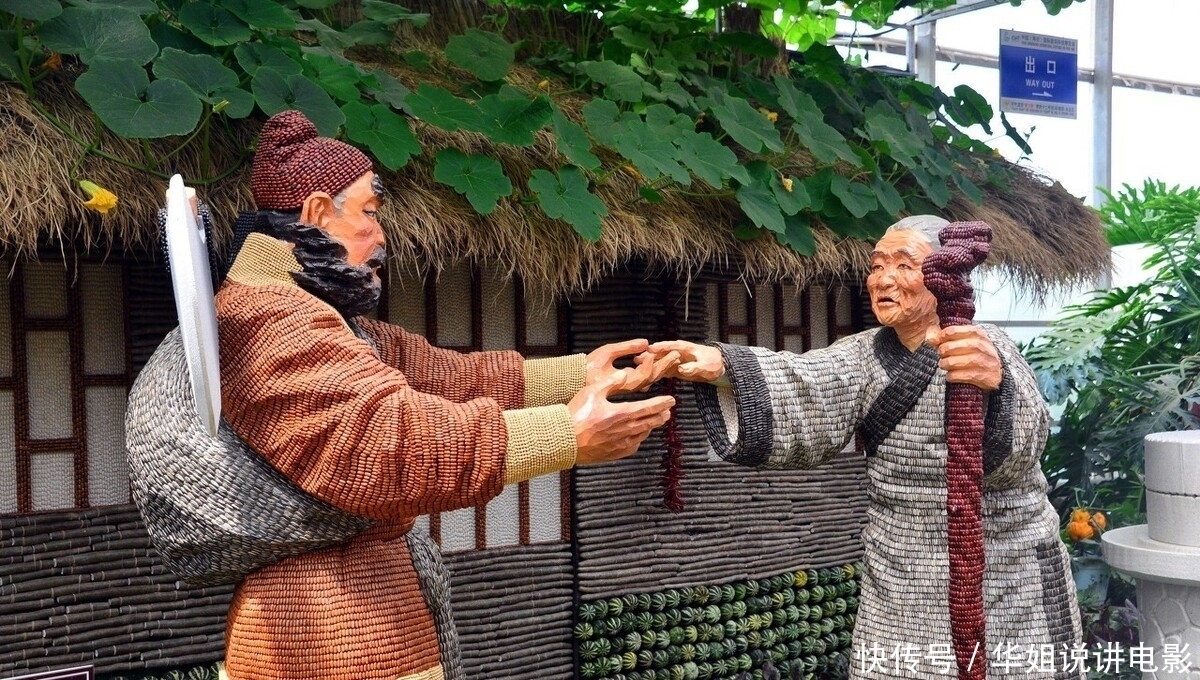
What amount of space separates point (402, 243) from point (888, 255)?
4.22ft

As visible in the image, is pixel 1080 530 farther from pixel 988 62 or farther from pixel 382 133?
pixel 382 133

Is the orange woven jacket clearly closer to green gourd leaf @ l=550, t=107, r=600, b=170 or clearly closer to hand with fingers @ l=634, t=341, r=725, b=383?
hand with fingers @ l=634, t=341, r=725, b=383

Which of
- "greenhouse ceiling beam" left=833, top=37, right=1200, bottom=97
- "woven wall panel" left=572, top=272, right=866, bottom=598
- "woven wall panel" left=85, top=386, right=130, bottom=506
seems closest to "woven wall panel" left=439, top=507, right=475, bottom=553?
"woven wall panel" left=572, top=272, right=866, bottom=598

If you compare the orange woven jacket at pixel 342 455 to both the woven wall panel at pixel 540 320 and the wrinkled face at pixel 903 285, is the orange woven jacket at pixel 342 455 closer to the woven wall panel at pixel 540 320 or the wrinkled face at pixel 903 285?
the wrinkled face at pixel 903 285

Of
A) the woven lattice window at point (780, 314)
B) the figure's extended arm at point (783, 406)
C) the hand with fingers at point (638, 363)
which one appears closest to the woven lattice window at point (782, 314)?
the woven lattice window at point (780, 314)

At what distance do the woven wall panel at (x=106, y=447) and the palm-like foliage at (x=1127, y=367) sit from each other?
178 inches

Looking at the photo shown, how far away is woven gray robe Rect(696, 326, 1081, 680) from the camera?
2682 millimetres

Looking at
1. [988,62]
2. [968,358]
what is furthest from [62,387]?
A: [988,62]

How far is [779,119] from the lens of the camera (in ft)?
14.3

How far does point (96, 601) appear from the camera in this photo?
2979 mm

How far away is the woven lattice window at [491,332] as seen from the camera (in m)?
3.55

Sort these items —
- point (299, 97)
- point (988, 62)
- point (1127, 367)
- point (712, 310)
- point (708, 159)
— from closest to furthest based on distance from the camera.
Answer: point (299, 97)
point (708, 159)
point (712, 310)
point (1127, 367)
point (988, 62)

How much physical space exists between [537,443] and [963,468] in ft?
3.59

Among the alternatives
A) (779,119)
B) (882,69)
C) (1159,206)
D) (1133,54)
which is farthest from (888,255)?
(1133,54)
